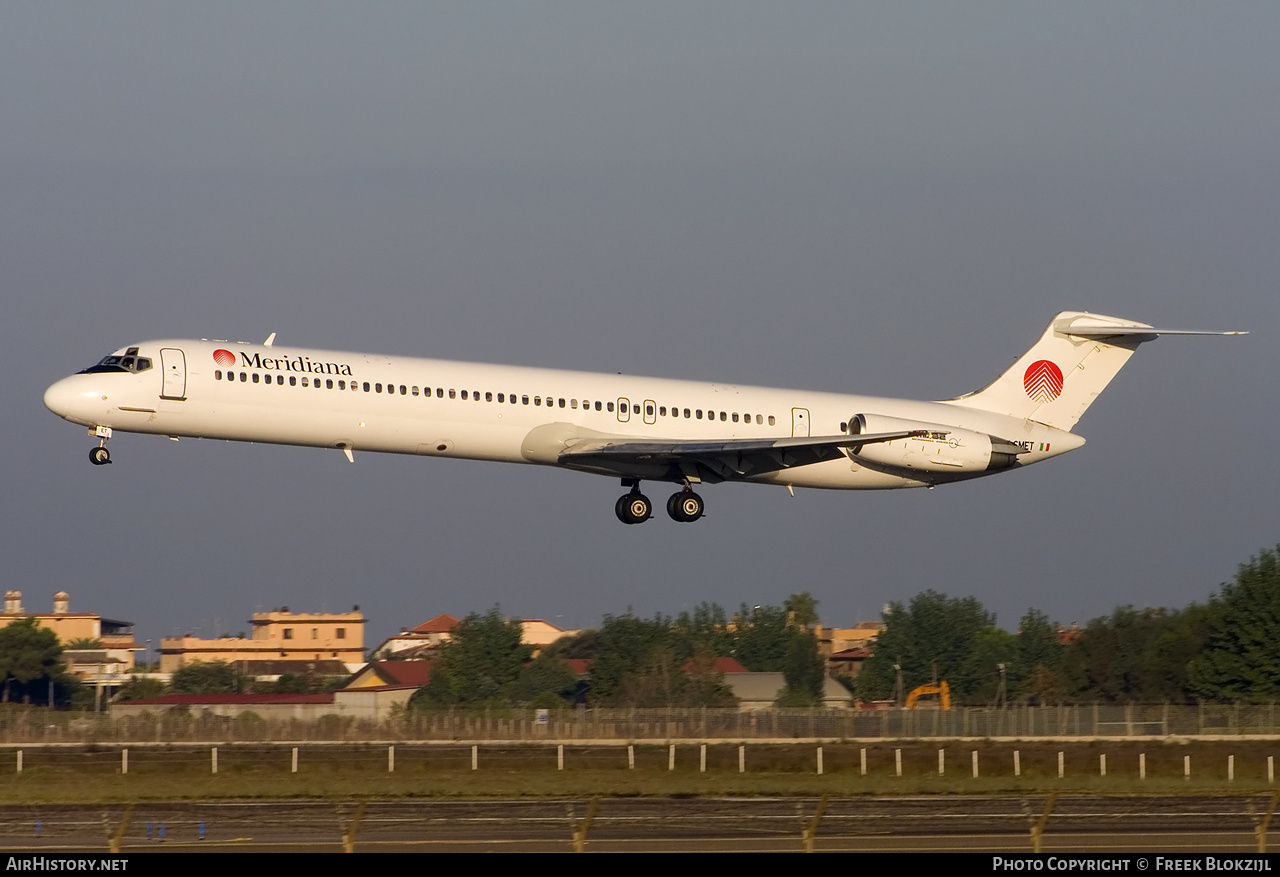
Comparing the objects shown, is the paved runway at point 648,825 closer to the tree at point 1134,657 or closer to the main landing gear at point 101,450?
the main landing gear at point 101,450

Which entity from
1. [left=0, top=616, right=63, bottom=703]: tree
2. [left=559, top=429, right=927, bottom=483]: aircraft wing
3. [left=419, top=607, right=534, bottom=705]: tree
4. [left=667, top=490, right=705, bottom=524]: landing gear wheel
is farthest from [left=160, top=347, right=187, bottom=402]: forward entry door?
[left=0, top=616, right=63, bottom=703]: tree

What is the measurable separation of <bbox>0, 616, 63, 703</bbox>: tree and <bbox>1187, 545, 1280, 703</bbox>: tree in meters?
37.8

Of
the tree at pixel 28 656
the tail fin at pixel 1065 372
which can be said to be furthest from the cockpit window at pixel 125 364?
the tree at pixel 28 656

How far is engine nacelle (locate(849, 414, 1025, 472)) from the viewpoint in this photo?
36.1m

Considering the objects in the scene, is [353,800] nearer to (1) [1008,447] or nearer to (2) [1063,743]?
(2) [1063,743]

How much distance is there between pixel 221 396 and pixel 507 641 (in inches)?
1173

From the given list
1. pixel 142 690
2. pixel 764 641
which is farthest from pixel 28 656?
pixel 764 641

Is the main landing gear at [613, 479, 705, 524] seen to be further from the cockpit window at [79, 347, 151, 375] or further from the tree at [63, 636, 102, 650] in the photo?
the tree at [63, 636, 102, 650]

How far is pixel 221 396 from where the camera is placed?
30125 millimetres

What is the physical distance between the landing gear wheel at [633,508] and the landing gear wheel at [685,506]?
49 cm

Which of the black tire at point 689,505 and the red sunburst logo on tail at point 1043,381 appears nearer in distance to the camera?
the black tire at point 689,505

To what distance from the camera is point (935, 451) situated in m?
36.4

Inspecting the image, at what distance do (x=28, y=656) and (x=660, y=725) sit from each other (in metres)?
31.6

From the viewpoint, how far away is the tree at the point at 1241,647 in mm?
49469
